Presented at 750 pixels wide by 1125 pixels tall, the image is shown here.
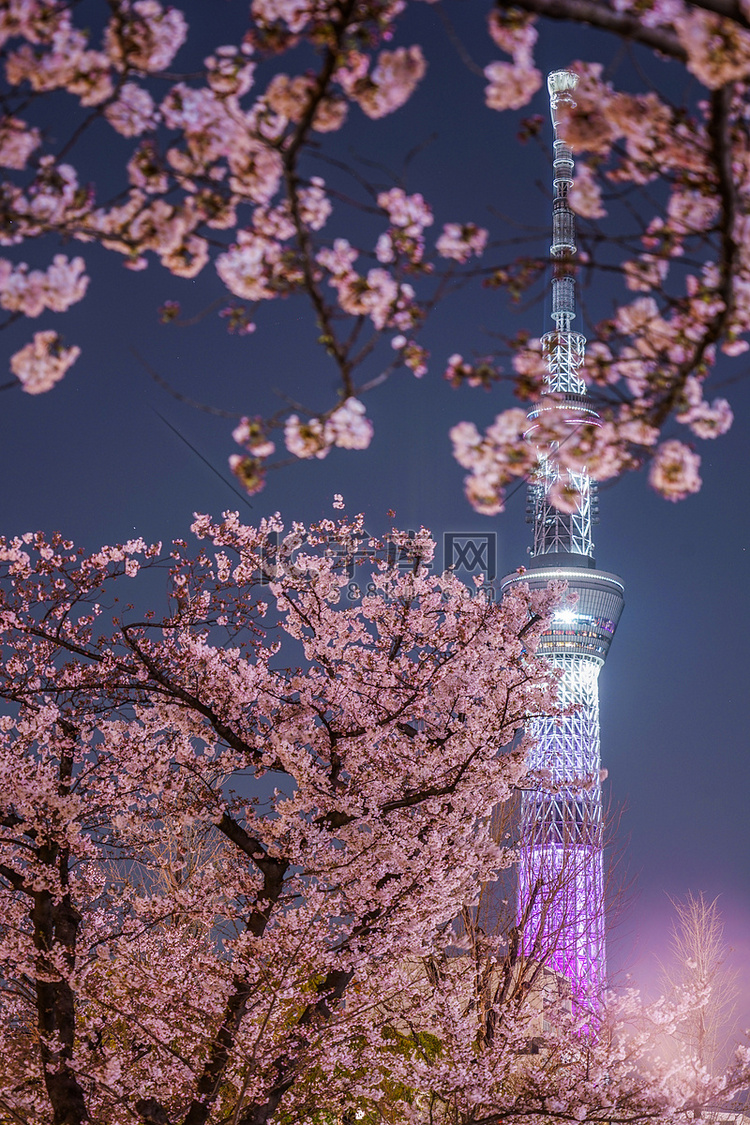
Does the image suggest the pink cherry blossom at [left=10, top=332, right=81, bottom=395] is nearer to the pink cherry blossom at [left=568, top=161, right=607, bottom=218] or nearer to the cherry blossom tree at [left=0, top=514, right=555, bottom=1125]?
the pink cherry blossom at [left=568, top=161, right=607, bottom=218]

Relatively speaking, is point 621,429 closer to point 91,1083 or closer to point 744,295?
point 744,295

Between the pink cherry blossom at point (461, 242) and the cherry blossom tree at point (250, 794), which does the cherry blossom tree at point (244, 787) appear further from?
the pink cherry blossom at point (461, 242)

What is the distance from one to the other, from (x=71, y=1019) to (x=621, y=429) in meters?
5.91

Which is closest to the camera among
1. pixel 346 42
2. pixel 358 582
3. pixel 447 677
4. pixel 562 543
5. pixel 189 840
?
pixel 346 42

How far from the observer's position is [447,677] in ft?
24.3

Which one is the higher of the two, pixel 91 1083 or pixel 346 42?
pixel 346 42

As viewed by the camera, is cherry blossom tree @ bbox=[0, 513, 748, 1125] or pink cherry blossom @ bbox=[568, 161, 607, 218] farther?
cherry blossom tree @ bbox=[0, 513, 748, 1125]

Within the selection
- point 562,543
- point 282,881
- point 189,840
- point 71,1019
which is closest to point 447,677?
point 282,881

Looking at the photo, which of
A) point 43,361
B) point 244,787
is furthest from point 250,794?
point 43,361

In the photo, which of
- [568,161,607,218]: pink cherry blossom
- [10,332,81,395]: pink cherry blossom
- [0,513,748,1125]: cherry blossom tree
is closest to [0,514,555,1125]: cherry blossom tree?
[0,513,748,1125]: cherry blossom tree

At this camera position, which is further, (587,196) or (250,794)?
(250,794)

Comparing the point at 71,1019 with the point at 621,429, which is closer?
the point at 621,429

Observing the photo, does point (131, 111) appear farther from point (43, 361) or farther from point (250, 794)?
point (250, 794)

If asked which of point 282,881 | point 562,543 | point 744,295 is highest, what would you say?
point 562,543
